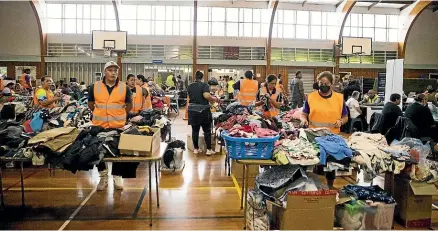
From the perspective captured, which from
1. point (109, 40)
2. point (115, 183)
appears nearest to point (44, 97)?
point (115, 183)

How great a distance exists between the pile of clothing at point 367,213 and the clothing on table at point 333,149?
1.59 feet

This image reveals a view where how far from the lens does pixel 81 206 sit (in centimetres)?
403

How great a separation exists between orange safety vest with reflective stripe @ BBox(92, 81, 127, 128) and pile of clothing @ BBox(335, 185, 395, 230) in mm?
2449

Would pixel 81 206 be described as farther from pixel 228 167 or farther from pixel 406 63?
pixel 406 63

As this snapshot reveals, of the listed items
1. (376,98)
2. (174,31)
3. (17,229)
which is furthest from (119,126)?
(174,31)

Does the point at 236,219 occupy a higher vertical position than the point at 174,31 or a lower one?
lower

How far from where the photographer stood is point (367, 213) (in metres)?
3.37

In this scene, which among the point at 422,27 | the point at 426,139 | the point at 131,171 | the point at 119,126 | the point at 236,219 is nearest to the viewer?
the point at 236,219

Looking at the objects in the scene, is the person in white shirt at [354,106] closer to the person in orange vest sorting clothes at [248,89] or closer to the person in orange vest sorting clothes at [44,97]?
the person in orange vest sorting clothes at [248,89]

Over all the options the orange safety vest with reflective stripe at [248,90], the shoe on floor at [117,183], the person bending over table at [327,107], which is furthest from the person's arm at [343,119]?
the orange safety vest with reflective stripe at [248,90]

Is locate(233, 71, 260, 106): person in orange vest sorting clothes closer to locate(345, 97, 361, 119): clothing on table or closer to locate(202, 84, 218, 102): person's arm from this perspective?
locate(202, 84, 218, 102): person's arm

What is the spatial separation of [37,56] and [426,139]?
59.0 feet

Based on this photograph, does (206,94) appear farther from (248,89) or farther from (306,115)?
(306,115)

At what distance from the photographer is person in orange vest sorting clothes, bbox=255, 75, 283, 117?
5734 millimetres
